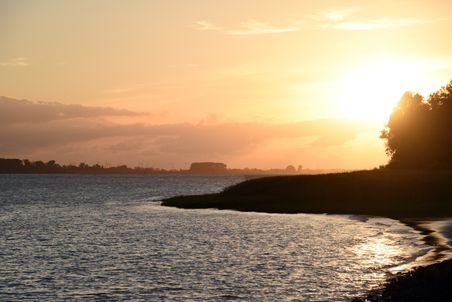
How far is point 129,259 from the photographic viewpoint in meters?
46.4

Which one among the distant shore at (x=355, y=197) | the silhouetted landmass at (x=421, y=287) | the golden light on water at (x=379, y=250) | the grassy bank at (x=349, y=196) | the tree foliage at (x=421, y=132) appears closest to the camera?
the silhouetted landmass at (x=421, y=287)

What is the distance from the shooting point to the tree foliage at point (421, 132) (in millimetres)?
141375

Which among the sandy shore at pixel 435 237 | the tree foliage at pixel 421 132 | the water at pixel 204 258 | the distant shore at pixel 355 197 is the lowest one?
the water at pixel 204 258

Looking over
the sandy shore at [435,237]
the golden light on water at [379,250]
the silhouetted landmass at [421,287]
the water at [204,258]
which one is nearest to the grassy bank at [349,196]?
the sandy shore at [435,237]

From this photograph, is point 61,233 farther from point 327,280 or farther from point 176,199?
point 176,199

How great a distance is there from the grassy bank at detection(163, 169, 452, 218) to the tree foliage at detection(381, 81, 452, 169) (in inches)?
1293

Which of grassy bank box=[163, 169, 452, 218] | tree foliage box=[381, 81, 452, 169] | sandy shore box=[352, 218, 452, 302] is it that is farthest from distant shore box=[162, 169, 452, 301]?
tree foliage box=[381, 81, 452, 169]

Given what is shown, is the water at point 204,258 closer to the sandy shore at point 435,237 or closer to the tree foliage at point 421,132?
the sandy shore at point 435,237

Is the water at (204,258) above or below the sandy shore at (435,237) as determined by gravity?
below

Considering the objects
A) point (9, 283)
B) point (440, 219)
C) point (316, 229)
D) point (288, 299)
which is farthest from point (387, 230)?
point (9, 283)

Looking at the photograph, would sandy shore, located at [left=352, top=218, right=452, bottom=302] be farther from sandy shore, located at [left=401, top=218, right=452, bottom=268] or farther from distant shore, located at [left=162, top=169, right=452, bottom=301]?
distant shore, located at [left=162, top=169, right=452, bottom=301]

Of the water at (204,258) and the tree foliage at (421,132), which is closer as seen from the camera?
the water at (204,258)

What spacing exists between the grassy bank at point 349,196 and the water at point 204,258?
46.1ft

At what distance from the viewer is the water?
34188 mm
